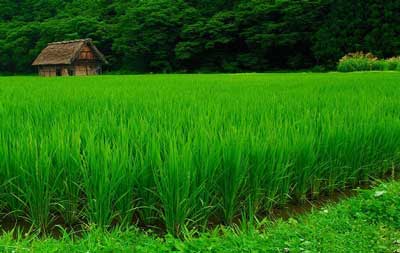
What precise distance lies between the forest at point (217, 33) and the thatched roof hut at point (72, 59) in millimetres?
3582

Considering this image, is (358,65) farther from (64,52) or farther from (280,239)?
(64,52)

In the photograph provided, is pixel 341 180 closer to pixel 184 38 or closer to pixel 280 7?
pixel 280 7

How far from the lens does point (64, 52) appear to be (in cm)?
3219

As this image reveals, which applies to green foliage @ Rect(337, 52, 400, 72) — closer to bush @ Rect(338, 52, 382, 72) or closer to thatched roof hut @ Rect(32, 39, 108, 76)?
bush @ Rect(338, 52, 382, 72)

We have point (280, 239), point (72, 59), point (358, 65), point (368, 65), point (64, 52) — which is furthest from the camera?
point (64, 52)

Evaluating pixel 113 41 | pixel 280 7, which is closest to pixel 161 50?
pixel 113 41

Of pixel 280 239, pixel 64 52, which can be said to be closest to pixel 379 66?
pixel 280 239

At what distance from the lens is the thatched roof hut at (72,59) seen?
31.7m

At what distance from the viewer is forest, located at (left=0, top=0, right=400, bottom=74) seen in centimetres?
2788

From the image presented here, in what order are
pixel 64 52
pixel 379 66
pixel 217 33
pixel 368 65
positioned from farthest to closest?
pixel 217 33 < pixel 64 52 < pixel 368 65 < pixel 379 66

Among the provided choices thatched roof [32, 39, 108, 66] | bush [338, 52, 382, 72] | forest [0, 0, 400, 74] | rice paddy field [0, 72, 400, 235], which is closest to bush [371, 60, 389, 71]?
bush [338, 52, 382, 72]

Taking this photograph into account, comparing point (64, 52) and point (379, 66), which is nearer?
point (379, 66)

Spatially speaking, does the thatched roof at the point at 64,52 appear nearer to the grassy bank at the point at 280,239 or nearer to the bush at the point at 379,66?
the bush at the point at 379,66

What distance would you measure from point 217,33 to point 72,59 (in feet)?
35.7
